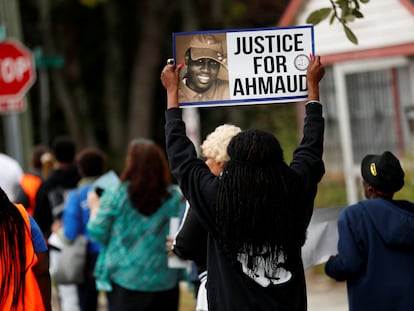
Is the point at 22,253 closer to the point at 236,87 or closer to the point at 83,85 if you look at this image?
the point at 236,87

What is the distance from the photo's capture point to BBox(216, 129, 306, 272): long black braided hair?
4.82 metres

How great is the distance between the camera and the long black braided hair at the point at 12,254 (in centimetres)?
509

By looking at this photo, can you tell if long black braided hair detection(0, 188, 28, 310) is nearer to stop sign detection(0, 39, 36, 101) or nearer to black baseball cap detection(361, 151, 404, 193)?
black baseball cap detection(361, 151, 404, 193)

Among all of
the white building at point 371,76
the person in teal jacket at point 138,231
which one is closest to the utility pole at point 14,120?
the white building at point 371,76

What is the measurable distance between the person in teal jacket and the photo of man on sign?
2557 millimetres

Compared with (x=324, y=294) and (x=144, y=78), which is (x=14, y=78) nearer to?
(x=324, y=294)

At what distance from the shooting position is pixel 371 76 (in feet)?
45.5

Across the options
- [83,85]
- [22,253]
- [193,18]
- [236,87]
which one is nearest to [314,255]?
[236,87]

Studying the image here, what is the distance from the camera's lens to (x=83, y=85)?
1201 inches

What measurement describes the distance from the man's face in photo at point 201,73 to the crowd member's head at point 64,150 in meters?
4.55

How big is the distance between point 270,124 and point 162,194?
10.7 metres

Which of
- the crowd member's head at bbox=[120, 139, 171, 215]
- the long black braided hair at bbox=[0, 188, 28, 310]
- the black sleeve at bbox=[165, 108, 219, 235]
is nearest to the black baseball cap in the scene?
the black sleeve at bbox=[165, 108, 219, 235]

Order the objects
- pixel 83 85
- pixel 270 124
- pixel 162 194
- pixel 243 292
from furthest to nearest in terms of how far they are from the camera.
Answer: pixel 83 85 → pixel 270 124 → pixel 162 194 → pixel 243 292

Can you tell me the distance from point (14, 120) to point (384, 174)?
29.5ft
